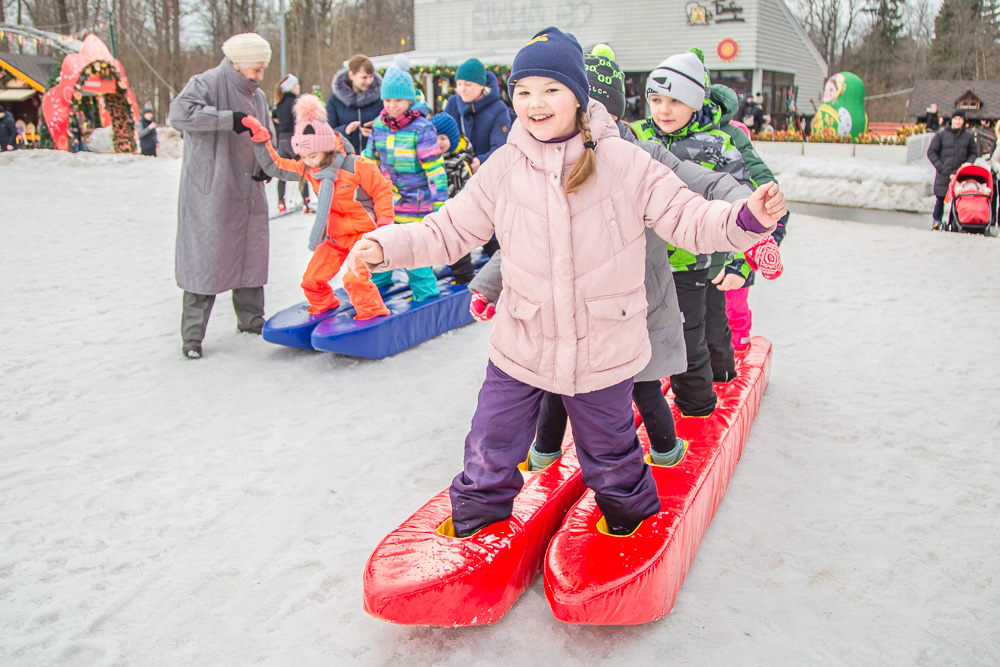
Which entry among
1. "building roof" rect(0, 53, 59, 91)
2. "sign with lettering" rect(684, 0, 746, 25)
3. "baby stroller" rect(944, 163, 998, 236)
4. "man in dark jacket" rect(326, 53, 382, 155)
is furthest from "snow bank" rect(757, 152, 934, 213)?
"building roof" rect(0, 53, 59, 91)

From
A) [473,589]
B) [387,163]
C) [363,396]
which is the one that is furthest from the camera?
[387,163]

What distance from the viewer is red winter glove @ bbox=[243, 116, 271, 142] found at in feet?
15.0

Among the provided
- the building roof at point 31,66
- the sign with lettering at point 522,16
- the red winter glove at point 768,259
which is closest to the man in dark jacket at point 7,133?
the building roof at point 31,66

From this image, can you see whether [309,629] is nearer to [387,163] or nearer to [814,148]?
[387,163]

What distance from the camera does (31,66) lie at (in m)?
22.0

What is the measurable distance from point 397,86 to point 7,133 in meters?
16.3

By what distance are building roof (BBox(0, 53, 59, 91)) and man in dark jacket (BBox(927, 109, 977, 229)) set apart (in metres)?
21.0

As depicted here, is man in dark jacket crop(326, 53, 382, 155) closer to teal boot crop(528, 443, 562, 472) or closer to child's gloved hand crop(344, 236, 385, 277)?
teal boot crop(528, 443, 562, 472)

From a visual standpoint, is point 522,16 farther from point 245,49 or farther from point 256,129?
point 256,129

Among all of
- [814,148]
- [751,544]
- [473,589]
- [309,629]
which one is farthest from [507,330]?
[814,148]

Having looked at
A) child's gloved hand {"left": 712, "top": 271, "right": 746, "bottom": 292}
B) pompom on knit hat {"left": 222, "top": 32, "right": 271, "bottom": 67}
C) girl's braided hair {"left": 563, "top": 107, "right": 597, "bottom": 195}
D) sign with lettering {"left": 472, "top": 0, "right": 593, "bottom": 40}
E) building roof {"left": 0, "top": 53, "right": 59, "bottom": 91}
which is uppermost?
sign with lettering {"left": 472, "top": 0, "right": 593, "bottom": 40}

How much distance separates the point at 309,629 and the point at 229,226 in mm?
3188

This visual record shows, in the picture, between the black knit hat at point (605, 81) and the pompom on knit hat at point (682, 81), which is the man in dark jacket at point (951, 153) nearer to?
the pompom on knit hat at point (682, 81)

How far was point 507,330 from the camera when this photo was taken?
2320mm
